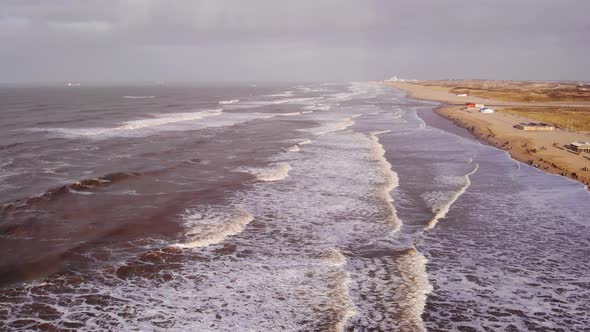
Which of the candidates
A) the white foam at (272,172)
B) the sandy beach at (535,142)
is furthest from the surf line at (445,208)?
the white foam at (272,172)

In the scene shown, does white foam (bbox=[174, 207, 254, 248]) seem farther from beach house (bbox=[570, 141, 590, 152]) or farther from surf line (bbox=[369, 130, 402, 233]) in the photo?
beach house (bbox=[570, 141, 590, 152])

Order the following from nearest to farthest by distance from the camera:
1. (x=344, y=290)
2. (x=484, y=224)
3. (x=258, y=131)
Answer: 1. (x=344, y=290)
2. (x=484, y=224)
3. (x=258, y=131)

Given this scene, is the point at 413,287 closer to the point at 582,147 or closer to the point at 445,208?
the point at 445,208

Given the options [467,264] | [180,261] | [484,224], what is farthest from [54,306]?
[484,224]

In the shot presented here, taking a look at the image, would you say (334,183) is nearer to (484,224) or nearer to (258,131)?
(484,224)

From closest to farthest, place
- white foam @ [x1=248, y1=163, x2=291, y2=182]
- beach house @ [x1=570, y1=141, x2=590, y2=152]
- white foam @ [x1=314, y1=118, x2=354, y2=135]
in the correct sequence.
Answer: white foam @ [x1=248, y1=163, x2=291, y2=182] → beach house @ [x1=570, y1=141, x2=590, y2=152] → white foam @ [x1=314, y1=118, x2=354, y2=135]

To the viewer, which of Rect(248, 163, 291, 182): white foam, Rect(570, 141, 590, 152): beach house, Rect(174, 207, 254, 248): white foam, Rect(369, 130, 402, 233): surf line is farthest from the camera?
Rect(570, 141, 590, 152): beach house

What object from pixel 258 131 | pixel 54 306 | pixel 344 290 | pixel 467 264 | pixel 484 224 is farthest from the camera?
pixel 258 131

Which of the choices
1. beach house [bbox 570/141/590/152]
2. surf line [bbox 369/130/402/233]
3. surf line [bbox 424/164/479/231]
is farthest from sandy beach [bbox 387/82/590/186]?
surf line [bbox 369/130/402/233]
